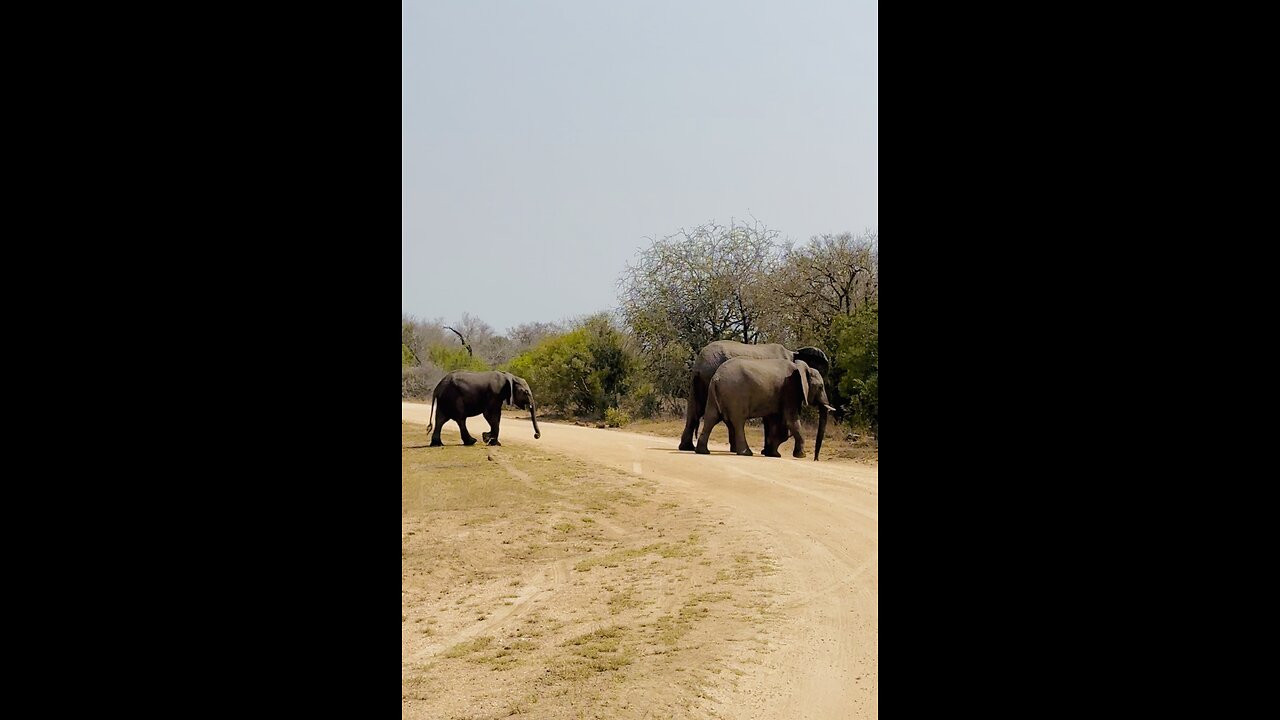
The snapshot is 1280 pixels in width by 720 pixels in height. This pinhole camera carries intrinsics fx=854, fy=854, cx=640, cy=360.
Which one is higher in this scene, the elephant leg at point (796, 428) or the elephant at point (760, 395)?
the elephant at point (760, 395)

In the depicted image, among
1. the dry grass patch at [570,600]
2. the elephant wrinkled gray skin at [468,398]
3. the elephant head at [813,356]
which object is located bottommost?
the dry grass patch at [570,600]

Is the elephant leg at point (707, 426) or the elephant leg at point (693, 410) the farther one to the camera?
the elephant leg at point (693, 410)

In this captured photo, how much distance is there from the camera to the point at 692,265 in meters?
19.5

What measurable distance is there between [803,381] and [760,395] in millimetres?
600

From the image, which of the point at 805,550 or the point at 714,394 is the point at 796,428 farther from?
the point at 805,550

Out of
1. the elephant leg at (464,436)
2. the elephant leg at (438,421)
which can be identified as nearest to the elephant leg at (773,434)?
the elephant leg at (464,436)

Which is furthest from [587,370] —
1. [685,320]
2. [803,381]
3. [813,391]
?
[803,381]

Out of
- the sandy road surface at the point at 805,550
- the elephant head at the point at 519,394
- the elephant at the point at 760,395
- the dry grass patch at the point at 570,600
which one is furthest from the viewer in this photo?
the elephant head at the point at 519,394

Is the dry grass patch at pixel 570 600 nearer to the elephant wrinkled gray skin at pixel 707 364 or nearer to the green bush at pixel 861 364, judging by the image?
the elephant wrinkled gray skin at pixel 707 364

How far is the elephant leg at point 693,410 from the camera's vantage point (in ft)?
38.4
